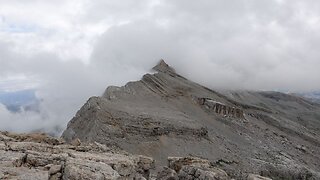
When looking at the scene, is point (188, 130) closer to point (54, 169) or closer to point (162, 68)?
point (162, 68)

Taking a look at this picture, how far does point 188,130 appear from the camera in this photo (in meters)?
109

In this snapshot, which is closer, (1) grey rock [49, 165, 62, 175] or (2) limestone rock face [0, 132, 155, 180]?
(2) limestone rock face [0, 132, 155, 180]

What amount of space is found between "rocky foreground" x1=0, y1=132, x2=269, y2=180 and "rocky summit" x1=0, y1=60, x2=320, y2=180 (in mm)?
69

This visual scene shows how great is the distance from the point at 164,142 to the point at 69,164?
67.2m

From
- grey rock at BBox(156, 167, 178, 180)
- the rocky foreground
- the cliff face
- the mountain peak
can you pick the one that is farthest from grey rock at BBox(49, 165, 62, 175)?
the mountain peak

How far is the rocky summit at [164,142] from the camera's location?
3678cm

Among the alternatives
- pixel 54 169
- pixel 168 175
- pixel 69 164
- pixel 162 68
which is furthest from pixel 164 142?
pixel 162 68

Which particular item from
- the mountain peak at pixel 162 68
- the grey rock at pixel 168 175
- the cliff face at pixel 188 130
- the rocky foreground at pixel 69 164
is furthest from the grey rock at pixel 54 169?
the mountain peak at pixel 162 68

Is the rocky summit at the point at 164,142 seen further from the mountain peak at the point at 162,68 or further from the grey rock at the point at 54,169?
the mountain peak at the point at 162,68

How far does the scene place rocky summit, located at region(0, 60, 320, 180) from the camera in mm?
36781

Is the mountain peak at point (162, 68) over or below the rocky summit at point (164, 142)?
over

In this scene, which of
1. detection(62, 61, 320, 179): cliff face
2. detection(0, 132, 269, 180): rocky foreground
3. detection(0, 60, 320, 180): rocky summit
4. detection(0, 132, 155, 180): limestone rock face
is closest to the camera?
detection(0, 132, 155, 180): limestone rock face

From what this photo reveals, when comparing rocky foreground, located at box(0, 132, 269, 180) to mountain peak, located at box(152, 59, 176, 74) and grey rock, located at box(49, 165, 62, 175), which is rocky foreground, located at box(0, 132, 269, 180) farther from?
mountain peak, located at box(152, 59, 176, 74)

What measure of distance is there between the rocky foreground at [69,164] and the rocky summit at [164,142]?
0.07m
